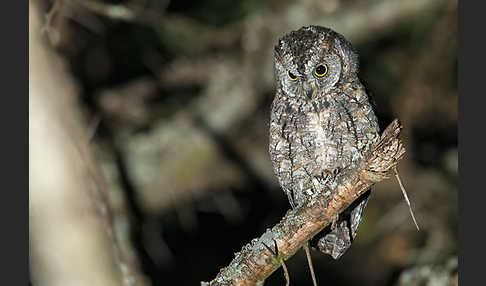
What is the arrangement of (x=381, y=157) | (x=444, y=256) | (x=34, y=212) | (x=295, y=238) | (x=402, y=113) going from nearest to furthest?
(x=381, y=157) → (x=295, y=238) → (x=34, y=212) → (x=444, y=256) → (x=402, y=113)

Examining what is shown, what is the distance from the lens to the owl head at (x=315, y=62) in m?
3.36

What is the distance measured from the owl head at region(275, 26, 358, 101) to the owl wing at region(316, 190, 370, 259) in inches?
30.7

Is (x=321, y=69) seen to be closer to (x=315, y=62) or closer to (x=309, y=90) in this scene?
(x=315, y=62)

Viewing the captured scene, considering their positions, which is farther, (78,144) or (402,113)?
(402,113)

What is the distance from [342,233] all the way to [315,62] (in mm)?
1151

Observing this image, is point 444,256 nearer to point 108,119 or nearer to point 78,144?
point 78,144

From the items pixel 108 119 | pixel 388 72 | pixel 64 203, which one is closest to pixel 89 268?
pixel 64 203

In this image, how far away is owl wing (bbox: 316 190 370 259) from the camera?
3.46 m

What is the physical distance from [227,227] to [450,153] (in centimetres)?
280

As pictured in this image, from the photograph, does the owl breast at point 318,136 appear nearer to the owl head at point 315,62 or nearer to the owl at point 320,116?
the owl at point 320,116

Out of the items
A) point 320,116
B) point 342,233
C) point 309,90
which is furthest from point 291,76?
point 342,233

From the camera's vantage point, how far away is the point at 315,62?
3.37 metres

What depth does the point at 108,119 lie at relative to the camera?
5.83 m

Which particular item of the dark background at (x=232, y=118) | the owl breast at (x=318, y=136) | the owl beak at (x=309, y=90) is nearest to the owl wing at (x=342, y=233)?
the owl breast at (x=318, y=136)
